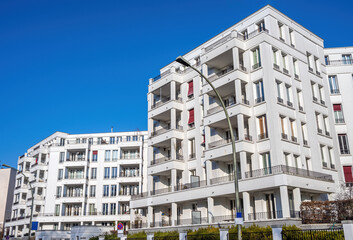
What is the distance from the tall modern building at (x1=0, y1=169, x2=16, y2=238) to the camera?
8116cm

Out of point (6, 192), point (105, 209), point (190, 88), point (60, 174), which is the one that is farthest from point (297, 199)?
point (6, 192)

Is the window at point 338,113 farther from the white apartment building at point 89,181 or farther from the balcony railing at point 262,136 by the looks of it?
the white apartment building at point 89,181

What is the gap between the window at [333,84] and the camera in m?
38.4

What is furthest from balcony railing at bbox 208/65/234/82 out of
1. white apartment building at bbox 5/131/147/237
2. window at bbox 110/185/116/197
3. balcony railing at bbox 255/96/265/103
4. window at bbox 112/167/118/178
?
window at bbox 110/185/116/197

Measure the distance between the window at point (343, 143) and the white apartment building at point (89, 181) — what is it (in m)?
31.0

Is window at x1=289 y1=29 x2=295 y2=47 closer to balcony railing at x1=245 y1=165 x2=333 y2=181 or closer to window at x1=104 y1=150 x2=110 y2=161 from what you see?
balcony railing at x1=245 y1=165 x2=333 y2=181

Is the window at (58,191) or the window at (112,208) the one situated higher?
the window at (58,191)

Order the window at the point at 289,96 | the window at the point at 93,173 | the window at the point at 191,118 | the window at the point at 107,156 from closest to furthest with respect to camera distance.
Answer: the window at the point at 289,96, the window at the point at 191,118, the window at the point at 93,173, the window at the point at 107,156

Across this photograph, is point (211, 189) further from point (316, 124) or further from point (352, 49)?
point (352, 49)

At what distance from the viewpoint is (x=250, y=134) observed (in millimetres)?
31391

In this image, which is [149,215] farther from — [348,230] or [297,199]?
[348,230]

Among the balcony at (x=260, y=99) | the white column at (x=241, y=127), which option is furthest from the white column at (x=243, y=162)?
the balcony at (x=260, y=99)

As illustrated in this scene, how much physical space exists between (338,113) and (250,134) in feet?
39.7

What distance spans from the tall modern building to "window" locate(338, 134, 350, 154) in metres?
71.4
